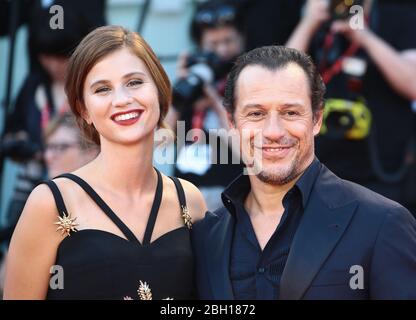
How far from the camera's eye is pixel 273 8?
5.29 m

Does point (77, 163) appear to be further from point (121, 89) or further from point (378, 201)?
point (378, 201)

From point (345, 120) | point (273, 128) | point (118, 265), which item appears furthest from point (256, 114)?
point (345, 120)

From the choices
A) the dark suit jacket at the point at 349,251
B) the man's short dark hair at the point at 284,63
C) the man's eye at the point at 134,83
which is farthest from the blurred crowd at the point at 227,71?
the dark suit jacket at the point at 349,251

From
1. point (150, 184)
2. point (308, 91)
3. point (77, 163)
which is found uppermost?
point (77, 163)

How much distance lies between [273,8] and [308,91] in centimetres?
211

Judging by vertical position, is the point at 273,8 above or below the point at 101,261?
above

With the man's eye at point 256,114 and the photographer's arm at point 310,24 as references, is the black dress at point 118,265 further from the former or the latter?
the photographer's arm at point 310,24

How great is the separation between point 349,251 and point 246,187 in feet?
1.80

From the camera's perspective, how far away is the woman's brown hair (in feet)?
11.1

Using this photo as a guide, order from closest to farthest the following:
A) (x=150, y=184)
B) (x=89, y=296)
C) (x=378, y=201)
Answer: (x=378, y=201) < (x=89, y=296) < (x=150, y=184)

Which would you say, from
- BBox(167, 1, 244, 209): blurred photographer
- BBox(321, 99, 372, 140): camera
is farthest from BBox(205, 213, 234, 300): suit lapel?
BBox(321, 99, 372, 140): camera

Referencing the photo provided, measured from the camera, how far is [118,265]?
10.8 feet

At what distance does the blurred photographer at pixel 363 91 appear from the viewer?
4777 millimetres

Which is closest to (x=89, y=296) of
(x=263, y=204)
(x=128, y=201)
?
(x=128, y=201)
